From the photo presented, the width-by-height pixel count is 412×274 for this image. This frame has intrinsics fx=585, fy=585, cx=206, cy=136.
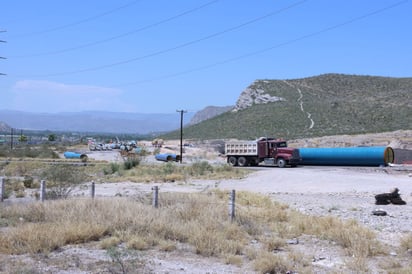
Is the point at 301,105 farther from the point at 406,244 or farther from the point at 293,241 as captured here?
the point at 406,244

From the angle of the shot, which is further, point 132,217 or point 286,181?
point 286,181

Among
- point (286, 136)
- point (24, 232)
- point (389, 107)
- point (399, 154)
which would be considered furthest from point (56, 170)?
point (389, 107)

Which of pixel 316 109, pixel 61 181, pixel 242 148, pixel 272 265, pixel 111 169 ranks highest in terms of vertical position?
pixel 316 109

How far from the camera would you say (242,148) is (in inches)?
2386

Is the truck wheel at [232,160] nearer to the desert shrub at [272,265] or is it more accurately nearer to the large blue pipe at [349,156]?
the large blue pipe at [349,156]

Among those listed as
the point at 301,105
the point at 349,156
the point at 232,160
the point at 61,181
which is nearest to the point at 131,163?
the point at 232,160

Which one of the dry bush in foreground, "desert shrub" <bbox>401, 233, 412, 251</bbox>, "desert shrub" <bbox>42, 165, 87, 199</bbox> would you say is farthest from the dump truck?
"desert shrub" <bbox>401, 233, 412, 251</bbox>

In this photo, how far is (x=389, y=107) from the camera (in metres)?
110

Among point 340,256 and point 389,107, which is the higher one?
point 389,107

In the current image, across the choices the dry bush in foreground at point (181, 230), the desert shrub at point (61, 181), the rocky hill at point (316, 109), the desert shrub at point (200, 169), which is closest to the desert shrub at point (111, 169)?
the desert shrub at point (200, 169)

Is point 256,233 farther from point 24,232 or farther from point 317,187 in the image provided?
point 317,187

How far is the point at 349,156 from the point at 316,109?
198 feet

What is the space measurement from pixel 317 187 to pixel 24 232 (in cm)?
2682

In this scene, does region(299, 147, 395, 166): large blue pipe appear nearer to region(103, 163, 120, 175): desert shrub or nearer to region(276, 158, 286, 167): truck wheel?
region(276, 158, 286, 167): truck wheel
